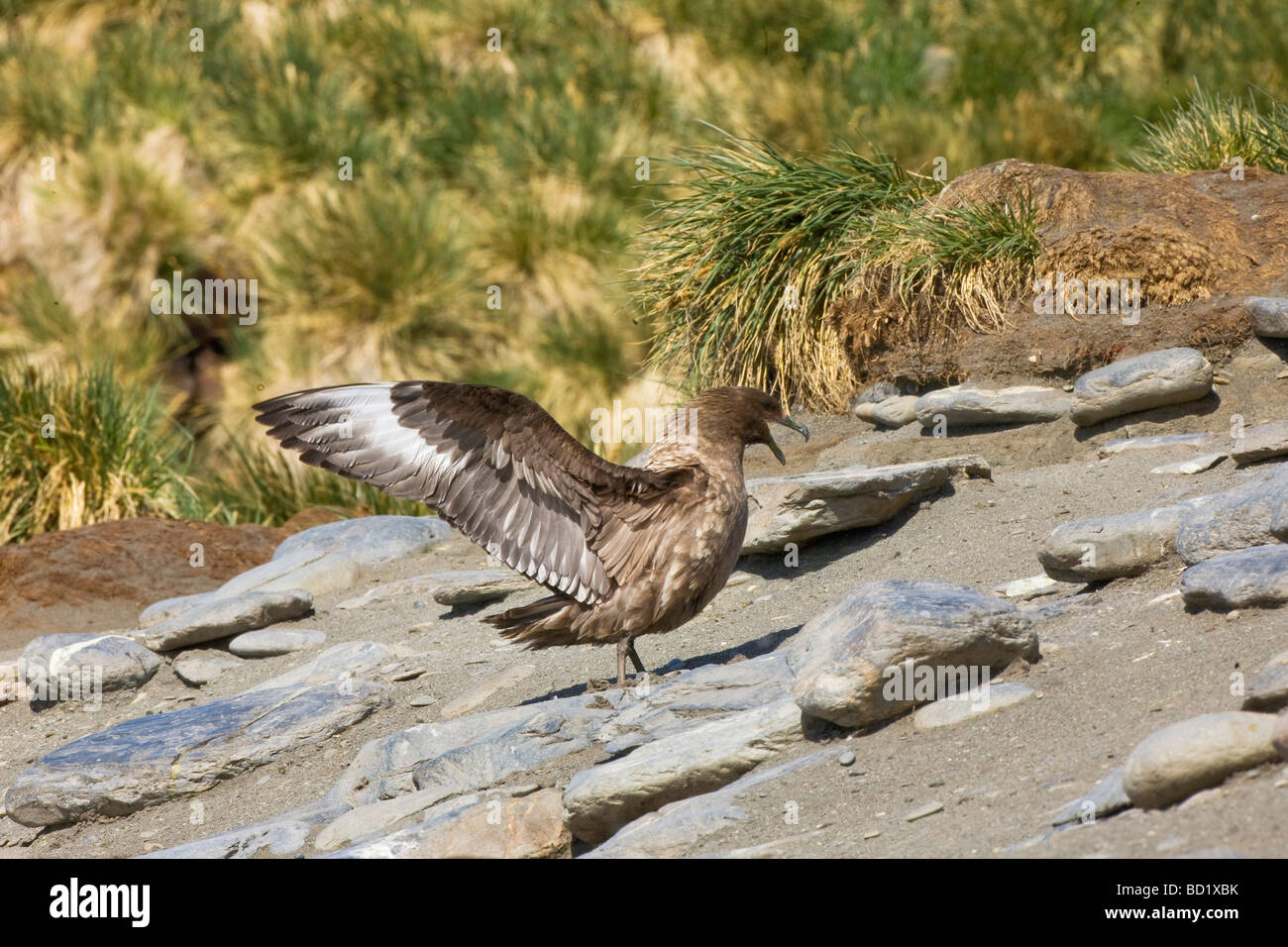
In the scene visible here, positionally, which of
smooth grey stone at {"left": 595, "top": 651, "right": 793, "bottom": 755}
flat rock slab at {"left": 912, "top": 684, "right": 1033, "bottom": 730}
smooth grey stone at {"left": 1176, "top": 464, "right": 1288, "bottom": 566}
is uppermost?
smooth grey stone at {"left": 1176, "top": 464, "right": 1288, "bottom": 566}

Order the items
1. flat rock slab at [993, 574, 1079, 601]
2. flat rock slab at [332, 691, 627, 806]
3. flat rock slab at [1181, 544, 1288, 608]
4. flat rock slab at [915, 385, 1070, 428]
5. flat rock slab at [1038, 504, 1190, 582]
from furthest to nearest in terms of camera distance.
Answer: flat rock slab at [915, 385, 1070, 428], flat rock slab at [993, 574, 1079, 601], flat rock slab at [1038, 504, 1190, 582], flat rock slab at [332, 691, 627, 806], flat rock slab at [1181, 544, 1288, 608]

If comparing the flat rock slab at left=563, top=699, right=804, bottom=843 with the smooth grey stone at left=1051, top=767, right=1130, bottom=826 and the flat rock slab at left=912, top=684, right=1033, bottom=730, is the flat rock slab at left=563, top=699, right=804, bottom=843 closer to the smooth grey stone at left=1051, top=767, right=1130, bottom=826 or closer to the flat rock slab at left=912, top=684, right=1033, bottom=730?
the flat rock slab at left=912, top=684, right=1033, bottom=730

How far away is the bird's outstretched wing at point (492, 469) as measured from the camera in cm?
511

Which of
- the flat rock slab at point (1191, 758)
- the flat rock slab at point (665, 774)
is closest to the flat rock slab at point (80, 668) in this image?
the flat rock slab at point (665, 774)

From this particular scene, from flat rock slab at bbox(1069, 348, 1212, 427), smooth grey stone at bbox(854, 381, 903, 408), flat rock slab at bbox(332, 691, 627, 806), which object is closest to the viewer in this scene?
flat rock slab at bbox(332, 691, 627, 806)

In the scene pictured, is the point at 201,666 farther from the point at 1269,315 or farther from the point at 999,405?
the point at 1269,315

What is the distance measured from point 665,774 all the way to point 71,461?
23.8 ft

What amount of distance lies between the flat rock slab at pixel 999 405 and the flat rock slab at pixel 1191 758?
14.4ft

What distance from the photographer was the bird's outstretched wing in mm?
5109

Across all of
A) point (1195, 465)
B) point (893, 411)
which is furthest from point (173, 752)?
point (1195, 465)

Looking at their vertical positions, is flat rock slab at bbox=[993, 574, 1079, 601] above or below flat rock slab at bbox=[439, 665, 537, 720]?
above

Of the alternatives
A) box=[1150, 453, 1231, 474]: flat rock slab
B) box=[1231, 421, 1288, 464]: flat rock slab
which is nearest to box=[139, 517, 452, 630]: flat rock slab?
box=[1150, 453, 1231, 474]: flat rock slab

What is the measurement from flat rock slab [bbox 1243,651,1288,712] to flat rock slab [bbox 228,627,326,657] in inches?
193

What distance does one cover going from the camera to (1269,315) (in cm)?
696
